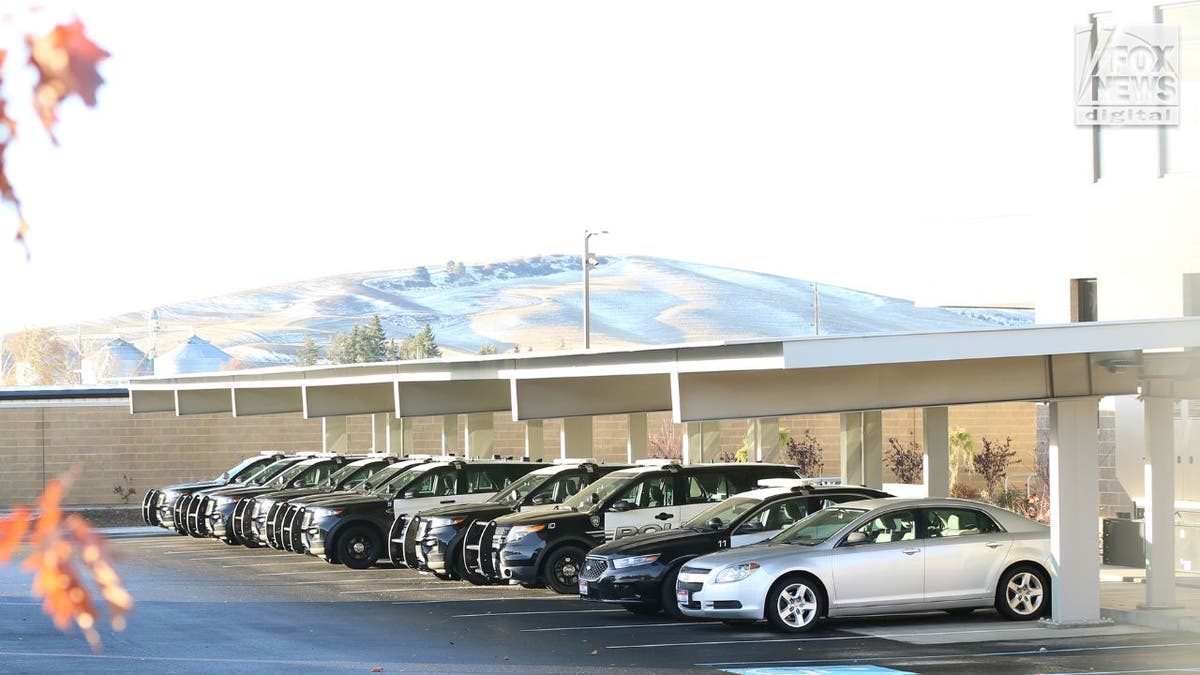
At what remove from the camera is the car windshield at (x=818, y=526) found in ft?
56.0

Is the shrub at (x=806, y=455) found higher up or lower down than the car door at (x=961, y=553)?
lower down

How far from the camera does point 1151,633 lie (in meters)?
16.8

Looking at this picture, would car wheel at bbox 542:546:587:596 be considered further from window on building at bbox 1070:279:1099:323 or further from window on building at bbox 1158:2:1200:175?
window on building at bbox 1158:2:1200:175

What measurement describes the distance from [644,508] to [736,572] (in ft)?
15.8

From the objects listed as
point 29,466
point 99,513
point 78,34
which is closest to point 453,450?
point 99,513

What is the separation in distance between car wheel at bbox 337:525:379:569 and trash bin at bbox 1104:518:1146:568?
1127 centimetres

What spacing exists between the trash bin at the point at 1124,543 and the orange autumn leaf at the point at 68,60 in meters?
23.1

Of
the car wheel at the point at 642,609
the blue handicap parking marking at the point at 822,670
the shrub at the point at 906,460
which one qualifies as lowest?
the shrub at the point at 906,460

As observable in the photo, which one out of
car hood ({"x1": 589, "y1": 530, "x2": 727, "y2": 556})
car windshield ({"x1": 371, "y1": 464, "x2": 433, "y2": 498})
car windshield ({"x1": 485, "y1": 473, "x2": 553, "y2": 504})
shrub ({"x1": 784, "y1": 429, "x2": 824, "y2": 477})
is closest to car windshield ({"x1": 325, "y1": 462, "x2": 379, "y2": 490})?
car windshield ({"x1": 371, "y1": 464, "x2": 433, "y2": 498})

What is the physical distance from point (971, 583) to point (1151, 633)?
73.3 inches

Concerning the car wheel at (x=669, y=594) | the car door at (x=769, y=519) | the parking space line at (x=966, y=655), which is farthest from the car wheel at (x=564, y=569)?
the parking space line at (x=966, y=655)

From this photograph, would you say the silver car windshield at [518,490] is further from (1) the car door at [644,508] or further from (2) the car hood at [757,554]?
(2) the car hood at [757,554]

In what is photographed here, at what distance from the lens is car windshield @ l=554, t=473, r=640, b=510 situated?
70.0 feet

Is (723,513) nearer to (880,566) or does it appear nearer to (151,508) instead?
(880,566)
